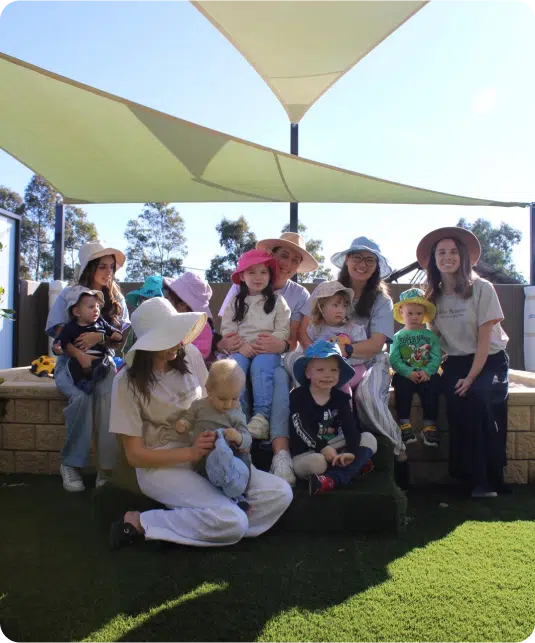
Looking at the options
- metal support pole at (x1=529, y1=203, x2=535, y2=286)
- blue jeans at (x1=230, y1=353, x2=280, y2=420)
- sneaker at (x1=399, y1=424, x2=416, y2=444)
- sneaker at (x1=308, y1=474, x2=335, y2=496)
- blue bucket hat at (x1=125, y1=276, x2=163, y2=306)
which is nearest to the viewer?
sneaker at (x1=308, y1=474, x2=335, y2=496)

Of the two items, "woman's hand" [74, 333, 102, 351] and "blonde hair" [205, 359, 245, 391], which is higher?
"woman's hand" [74, 333, 102, 351]

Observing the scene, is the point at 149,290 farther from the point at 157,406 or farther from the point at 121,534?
the point at 121,534

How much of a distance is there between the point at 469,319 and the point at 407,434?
2.53ft

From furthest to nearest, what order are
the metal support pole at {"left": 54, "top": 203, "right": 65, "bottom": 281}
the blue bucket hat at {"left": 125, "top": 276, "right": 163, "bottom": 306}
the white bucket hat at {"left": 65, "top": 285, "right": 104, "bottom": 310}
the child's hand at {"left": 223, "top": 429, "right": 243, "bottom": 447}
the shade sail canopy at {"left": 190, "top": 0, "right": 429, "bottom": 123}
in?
the metal support pole at {"left": 54, "top": 203, "right": 65, "bottom": 281} → the shade sail canopy at {"left": 190, "top": 0, "right": 429, "bottom": 123} → the blue bucket hat at {"left": 125, "top": 276, "right": 163, "bottom": 306} → the white bucket hat at {"left": 65, "top": 285, "right": 104, "bottom": 310} → the child's hand at {"left": 223, "top": 429, "right": 243, "bottom": 447}

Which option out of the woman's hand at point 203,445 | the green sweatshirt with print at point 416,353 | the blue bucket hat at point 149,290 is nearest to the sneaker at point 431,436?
the green sweatshirt with print at point 416,353

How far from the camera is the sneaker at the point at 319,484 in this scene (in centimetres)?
252

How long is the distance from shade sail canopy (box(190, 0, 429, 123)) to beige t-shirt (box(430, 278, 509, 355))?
3.52 meters

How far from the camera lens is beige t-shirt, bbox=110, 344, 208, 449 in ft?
7.61

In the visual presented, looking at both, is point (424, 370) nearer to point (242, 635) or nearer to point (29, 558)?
point (242, 635)

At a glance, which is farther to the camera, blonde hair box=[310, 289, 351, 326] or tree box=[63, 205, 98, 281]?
tree box=[63, 205, 98, 281]

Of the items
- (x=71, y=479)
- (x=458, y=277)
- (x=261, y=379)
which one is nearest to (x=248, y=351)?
(x=261, y=379)

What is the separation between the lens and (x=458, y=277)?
11.1ft

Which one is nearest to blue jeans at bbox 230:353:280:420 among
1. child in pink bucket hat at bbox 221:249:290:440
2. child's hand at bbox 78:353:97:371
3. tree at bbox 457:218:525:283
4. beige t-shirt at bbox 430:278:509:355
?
child in pink bucket hat at bbox 221:249:290:440

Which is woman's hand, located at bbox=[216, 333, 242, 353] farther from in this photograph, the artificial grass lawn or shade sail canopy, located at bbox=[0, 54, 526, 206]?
shade sail canopy, located at bbox=[0, 54, 526, 206]
